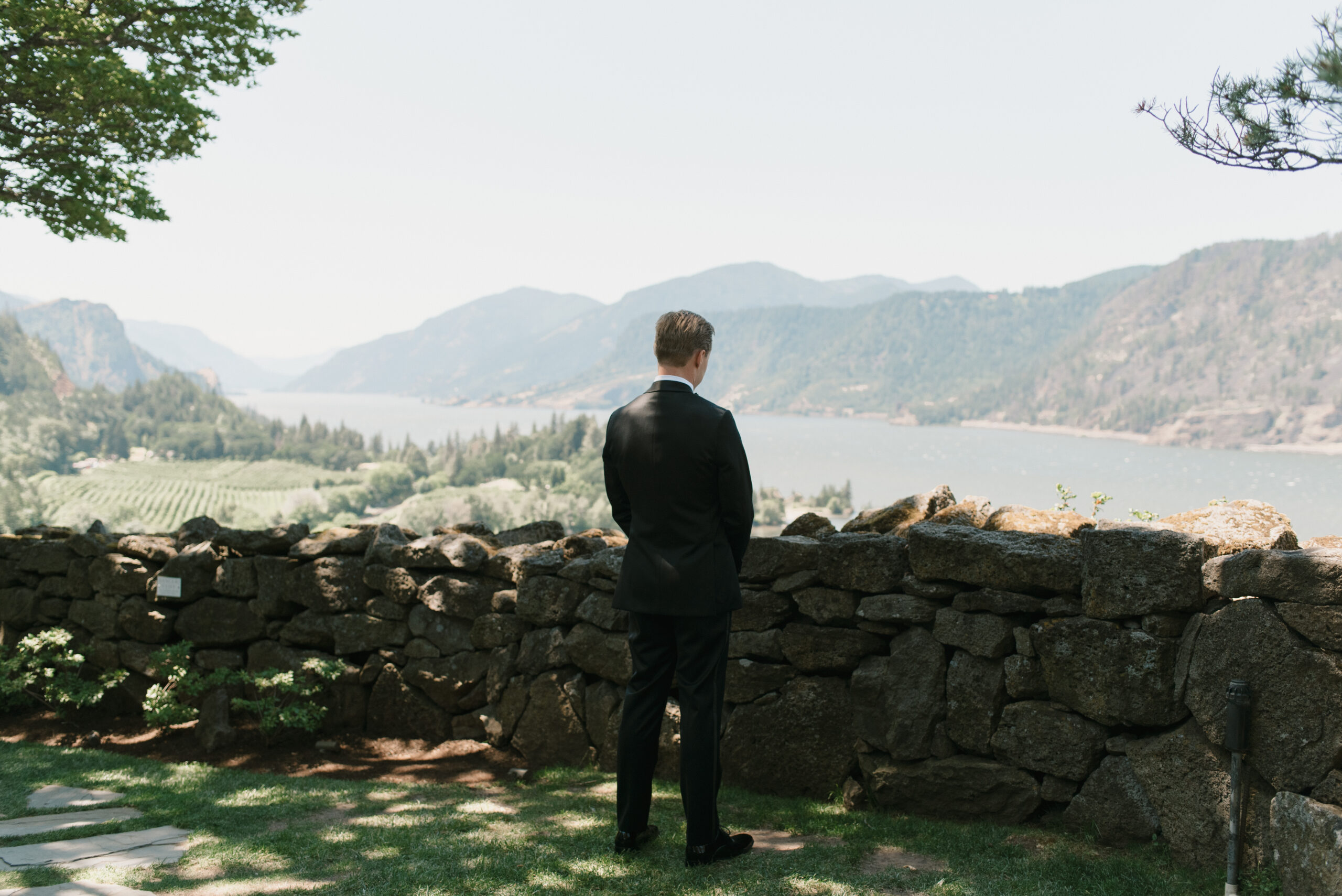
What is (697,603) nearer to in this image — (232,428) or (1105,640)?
(1105,640)

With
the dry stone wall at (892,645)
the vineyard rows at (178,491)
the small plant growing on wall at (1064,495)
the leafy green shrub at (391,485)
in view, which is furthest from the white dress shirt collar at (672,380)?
the leafy green shrub at (391,485)

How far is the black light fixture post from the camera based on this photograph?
2809 millimetres

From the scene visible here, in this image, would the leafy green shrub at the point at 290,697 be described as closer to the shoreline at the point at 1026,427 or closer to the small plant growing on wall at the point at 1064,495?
the small plant growing on wall at the point at 1064,495

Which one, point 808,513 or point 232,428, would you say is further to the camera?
point 232,428

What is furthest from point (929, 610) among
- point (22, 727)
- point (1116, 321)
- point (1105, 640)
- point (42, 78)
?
point (1116, 321)

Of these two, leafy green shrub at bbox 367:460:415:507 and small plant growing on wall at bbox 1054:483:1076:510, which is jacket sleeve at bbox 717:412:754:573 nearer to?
small plant growing on wall at bbox 1054:483:1076:510

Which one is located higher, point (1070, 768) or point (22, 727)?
point (1070, 768)

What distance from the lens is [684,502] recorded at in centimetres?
302

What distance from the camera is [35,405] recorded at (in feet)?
312

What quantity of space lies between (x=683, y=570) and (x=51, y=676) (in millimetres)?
5580

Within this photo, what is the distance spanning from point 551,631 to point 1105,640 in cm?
303

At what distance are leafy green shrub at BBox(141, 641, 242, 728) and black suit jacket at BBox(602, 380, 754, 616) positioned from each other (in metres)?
3.97

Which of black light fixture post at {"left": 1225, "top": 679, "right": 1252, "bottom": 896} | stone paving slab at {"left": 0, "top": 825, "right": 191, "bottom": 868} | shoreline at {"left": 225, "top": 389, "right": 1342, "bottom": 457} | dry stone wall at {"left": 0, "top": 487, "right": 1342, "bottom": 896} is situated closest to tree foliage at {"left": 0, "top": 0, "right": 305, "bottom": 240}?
dry stone wall at {"left": 0, "top": 487, "right": 1342, "bottom": 896}

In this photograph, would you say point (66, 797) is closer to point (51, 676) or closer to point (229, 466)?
point (51, 676)
